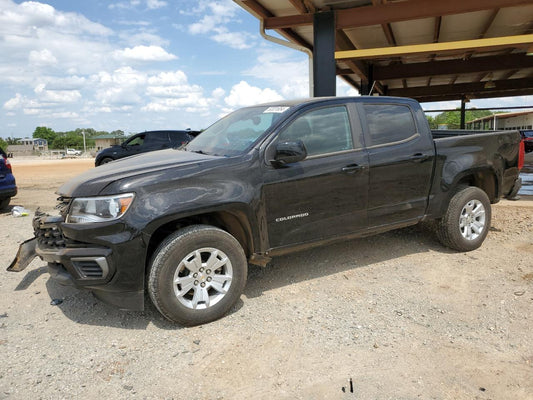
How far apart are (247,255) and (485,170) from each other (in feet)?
10.5

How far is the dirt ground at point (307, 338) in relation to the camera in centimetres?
265

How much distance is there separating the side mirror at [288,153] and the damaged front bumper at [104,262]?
1.33 metres

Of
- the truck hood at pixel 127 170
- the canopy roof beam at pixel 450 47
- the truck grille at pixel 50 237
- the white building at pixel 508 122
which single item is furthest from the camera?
the white building at pixel 508 122

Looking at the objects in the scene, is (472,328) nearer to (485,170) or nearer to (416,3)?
(485,170)

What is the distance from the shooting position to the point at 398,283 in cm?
420

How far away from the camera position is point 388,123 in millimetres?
4504

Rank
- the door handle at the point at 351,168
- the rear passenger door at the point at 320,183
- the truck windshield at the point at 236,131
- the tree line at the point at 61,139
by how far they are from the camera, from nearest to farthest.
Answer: the rear passenger door at the point at 320,183 < the truck windshield at the point at 236,131 < the door handle at the point at 351,168 < the tree line at the point at 61,139

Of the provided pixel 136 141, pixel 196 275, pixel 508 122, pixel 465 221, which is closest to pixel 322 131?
pixel 196 275

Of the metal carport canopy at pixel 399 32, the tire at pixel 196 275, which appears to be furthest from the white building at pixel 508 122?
the tire at pixel 196 275

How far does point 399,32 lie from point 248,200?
8757 millimetres

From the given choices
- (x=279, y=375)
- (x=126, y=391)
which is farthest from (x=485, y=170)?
(x=126, y=391)

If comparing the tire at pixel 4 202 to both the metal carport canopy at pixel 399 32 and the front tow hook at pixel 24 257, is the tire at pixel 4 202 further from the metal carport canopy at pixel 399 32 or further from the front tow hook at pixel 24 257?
the metal carport canopy at pixel 399 32

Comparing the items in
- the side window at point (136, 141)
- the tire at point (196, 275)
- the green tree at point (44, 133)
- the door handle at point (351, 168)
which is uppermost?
the green tree at point (44, 133)

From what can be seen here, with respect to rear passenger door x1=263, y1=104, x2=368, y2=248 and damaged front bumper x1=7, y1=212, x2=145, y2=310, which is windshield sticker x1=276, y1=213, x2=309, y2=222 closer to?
rear passenger door x1=263, y1=104, x2=368, y2=248
